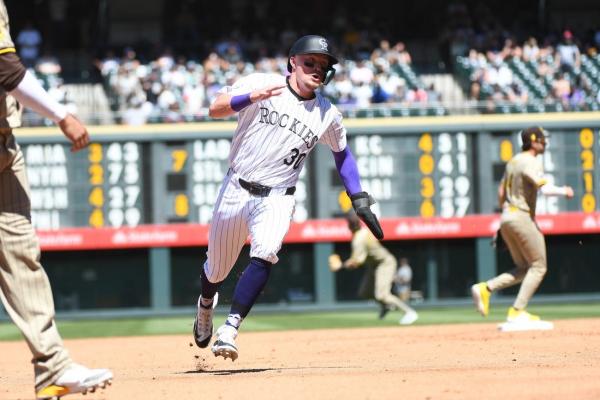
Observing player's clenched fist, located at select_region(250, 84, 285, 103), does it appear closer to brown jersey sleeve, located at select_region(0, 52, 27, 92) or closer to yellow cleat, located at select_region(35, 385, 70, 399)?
brown jersey sleeve, located at select_region(0, 52, 27, 92)

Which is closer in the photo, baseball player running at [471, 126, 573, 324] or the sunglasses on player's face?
the sunglasses on player's face

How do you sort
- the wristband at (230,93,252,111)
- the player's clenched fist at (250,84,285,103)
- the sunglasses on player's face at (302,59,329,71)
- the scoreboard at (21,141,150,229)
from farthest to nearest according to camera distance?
the scoreboard at (21,141,150,229), the sunglasses on player's face at (302,59,329,71), the wristband at (230,93,252,111), the player's clenched fist at (250,84,285,103)

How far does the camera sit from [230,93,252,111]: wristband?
8172 mm

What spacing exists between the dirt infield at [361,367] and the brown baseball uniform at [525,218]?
0.65 meters

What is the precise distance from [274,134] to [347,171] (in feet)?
2.89

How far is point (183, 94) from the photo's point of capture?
77.2 feet

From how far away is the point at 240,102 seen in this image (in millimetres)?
8195

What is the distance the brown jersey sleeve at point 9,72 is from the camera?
5902 millimetres

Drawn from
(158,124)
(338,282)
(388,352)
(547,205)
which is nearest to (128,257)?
(158,124)

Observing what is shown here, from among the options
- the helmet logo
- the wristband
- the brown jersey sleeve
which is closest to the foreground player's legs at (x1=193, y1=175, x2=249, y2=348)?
the wristband

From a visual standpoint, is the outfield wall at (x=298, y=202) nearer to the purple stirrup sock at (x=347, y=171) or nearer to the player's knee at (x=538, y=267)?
the player's knee at (x=538, y=267)

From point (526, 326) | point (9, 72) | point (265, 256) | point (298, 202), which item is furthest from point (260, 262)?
point (298, 202)

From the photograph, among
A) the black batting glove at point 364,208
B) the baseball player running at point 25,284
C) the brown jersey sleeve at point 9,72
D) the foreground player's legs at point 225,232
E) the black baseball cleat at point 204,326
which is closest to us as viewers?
the brown jersey sleeve at point 9,72

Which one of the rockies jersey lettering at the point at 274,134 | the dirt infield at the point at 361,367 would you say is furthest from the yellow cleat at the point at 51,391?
the rockies jersey lettering at the point at 274,134
